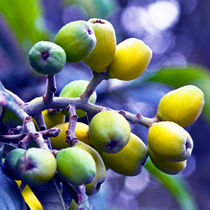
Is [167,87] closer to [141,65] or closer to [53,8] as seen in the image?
[141,65]

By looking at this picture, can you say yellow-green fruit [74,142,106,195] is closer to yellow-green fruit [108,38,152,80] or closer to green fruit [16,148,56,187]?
green fruit [16,148,56,187]

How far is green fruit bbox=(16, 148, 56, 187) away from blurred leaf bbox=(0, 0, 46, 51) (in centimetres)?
192

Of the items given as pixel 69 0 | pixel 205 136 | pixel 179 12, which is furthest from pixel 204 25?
pixel 69 0

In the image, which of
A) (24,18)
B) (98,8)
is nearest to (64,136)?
(24,18)

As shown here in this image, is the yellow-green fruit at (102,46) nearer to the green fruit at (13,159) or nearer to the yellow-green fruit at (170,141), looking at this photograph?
the yellow-green fruit at (170,141)

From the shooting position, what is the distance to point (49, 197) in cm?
89

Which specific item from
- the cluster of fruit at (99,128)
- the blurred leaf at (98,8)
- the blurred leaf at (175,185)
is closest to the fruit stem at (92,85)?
the cluster of fruit at (99,128)

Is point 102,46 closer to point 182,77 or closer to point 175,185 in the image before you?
point 175,185

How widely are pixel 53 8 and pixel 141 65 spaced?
4.67 m

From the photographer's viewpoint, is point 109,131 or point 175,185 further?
point 175,185

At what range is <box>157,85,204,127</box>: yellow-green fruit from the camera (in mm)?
1022

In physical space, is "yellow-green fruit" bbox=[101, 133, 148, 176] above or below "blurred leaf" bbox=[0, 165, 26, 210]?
below

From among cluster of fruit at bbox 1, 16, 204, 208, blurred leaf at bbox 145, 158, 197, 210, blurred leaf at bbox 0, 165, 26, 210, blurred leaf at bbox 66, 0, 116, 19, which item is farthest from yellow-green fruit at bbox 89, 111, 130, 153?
blurred leaf at bbox 66, 0, 116, 19

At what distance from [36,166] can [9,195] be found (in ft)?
0.35
